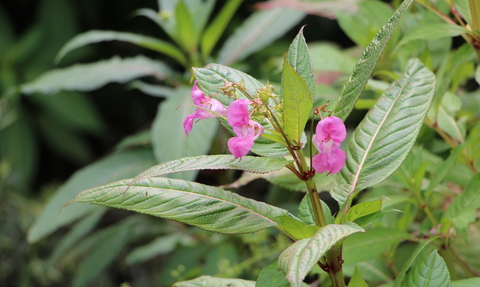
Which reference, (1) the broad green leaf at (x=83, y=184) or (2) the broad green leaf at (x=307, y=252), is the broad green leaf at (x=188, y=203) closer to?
(2) the broad green leaf at (x=307, y=252)

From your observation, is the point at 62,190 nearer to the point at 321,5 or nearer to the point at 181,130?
the point at 181,130

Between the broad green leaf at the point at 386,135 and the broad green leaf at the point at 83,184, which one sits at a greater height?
the broad green leaf at the point at 386,135

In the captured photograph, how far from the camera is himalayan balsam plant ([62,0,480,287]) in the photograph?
466mm

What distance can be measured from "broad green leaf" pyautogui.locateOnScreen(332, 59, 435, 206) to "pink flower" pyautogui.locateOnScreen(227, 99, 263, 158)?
0.47 feet

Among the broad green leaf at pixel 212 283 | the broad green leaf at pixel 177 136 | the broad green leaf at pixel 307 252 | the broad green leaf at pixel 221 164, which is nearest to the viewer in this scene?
the broad green leaf at pixel 307 252

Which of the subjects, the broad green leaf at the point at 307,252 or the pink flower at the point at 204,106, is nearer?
the broad green leaf at the point at 307,252

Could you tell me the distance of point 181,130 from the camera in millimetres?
1086

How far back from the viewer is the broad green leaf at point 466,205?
0.64 m

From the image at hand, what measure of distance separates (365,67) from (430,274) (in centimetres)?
25

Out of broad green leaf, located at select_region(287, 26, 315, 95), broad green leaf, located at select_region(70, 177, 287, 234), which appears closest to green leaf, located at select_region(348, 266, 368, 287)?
broad green leaf, located at select_region(70, 177, 287, 234)

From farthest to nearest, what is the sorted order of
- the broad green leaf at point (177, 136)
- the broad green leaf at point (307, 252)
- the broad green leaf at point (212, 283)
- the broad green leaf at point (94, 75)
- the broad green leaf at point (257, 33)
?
the broad green leaf at point (257, 33), the broad green leaf at point (94, 75), the broad green leaf at point (177, 136), the broad green leaf at point (212, 283), the broad green leaf at point (307, 252)

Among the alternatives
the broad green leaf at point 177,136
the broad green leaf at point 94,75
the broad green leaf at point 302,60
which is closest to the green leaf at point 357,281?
the broad green leaf at point 302,60

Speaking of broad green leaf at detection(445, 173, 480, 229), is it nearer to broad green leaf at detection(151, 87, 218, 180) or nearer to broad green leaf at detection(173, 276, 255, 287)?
broad green leaf at detection(173, 276, 255, 287)

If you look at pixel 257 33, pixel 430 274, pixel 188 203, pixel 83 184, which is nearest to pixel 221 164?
pixel 188 203
